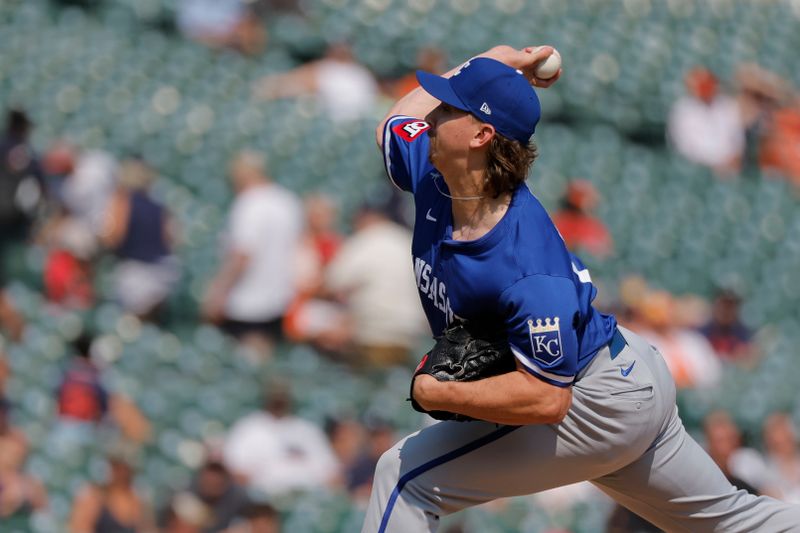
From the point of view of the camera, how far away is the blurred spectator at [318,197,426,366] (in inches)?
286

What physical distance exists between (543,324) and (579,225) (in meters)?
5.54

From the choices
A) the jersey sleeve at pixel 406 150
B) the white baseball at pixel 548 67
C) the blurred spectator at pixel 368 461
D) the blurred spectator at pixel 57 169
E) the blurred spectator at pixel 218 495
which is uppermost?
the white baseball at pixel 548 67

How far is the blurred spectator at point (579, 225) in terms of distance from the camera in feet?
27.2

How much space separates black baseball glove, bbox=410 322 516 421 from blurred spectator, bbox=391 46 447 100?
6.04 m

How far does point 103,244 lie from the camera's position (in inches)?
296

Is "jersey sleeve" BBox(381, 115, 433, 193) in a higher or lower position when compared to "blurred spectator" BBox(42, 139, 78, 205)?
higher

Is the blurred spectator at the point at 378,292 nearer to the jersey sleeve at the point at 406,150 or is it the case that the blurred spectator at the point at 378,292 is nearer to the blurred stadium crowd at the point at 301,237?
the blurred stadium crowd at the point at 301,237

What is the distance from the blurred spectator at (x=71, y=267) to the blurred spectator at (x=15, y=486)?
3.61 feet

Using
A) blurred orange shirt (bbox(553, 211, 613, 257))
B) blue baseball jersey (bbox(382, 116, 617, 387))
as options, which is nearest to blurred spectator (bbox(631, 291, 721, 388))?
blurred orange shirt (bbox(553, 211, 613, 257))

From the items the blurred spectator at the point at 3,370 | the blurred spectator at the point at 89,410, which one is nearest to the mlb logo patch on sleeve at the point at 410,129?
the blurred spectator at the point at 89,410

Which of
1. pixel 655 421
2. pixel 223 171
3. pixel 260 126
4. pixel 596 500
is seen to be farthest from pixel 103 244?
pixel 655 421

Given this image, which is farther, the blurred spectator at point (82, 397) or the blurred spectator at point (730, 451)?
the blurred spectator at point (82, 397)

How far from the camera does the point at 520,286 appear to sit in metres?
2.95

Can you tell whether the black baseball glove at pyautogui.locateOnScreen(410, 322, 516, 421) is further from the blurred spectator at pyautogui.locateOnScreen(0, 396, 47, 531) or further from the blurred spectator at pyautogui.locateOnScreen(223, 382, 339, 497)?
the blurred spectator at pyautogui.locateOnScreen(0, 396, 47, 531)
